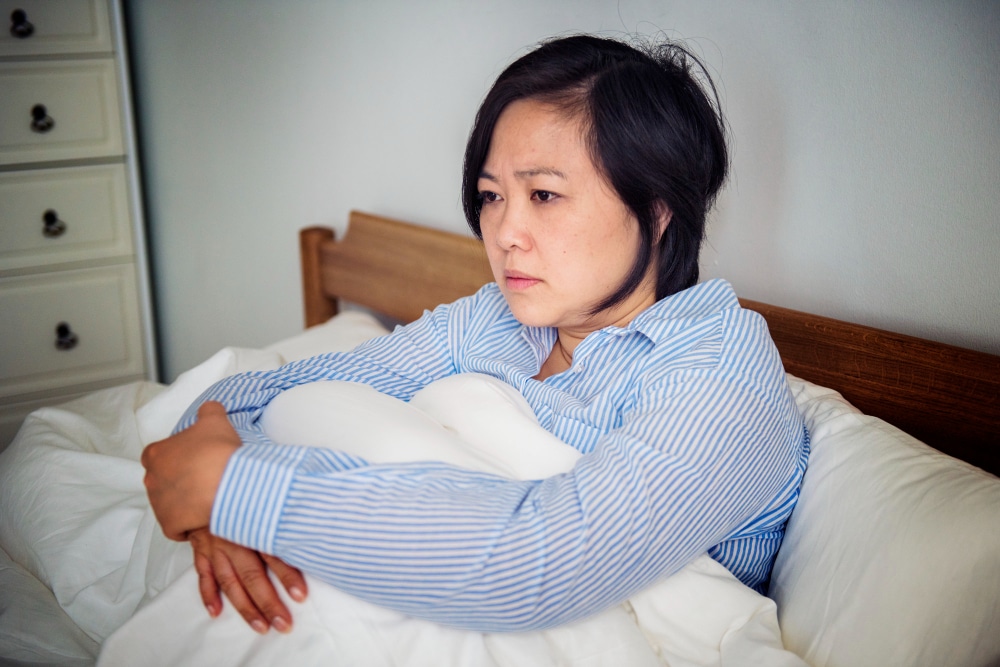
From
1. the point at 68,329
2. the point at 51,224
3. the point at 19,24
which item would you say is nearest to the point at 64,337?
the point at 68,329

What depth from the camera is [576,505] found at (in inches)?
30.3

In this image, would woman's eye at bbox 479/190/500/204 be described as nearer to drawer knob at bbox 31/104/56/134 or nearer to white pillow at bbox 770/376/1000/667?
white pillow at bbox 770/376/1000/667

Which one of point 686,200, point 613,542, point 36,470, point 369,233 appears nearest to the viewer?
point 613,542

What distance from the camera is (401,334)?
1250 mm

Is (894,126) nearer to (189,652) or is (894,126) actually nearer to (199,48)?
(189,652)

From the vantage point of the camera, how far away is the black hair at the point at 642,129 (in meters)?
0.98

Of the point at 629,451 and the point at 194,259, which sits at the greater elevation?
the point at 629,451

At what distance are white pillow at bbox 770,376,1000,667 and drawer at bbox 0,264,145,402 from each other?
1.92m

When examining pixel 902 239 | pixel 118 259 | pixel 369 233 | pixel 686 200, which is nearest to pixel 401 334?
pixel 686 200

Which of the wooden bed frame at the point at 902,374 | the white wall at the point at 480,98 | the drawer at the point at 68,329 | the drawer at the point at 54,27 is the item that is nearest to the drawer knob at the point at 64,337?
the drawer at the point at 68,329

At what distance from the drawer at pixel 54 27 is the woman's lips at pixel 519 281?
159cm

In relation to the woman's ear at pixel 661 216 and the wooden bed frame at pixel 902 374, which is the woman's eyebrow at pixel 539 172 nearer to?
the woman's ear at pixel 661 216

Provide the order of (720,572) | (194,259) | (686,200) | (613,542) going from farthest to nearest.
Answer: (194,259), (686,200), (720,572), (613,542)

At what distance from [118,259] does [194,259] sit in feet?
0.70
